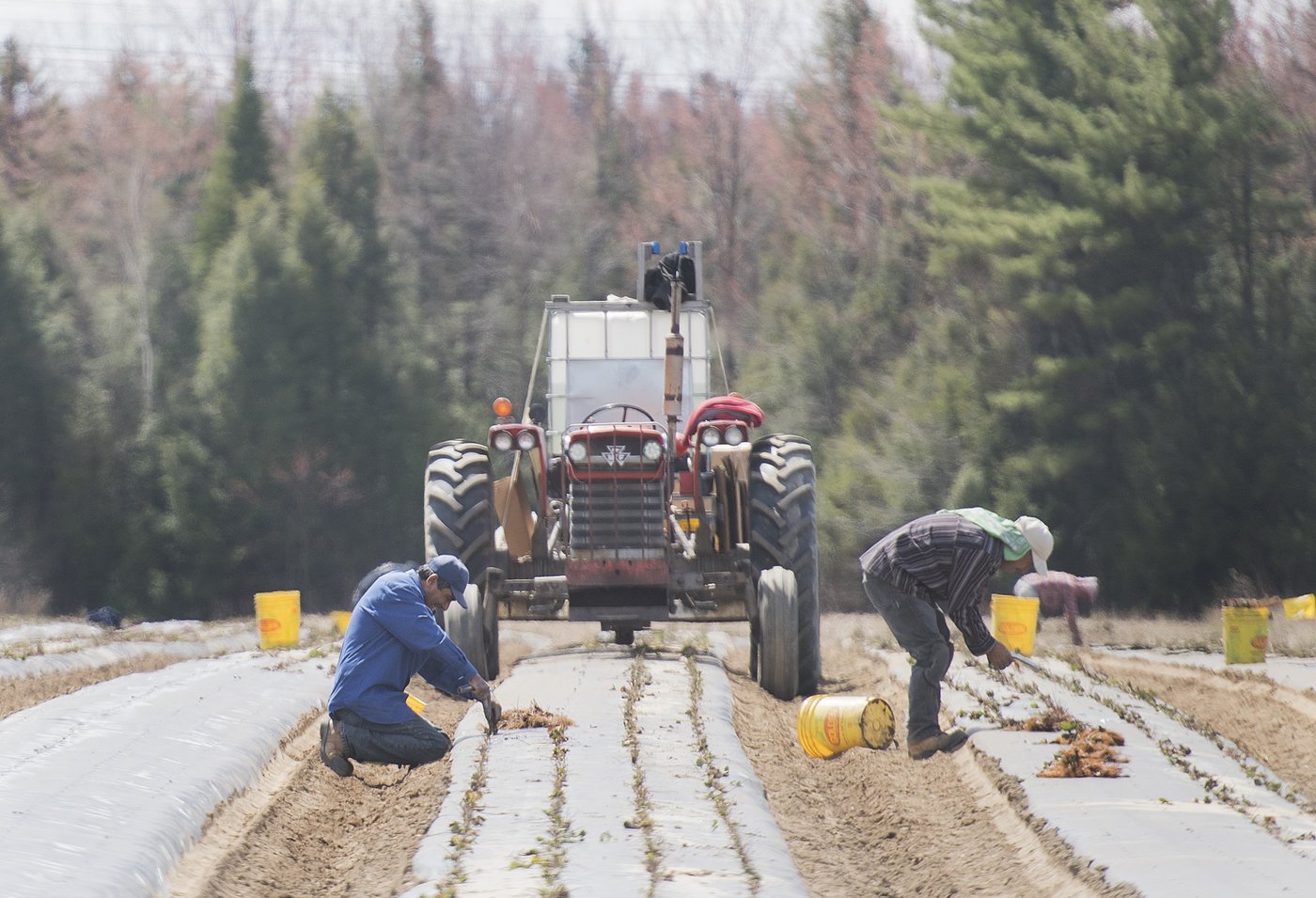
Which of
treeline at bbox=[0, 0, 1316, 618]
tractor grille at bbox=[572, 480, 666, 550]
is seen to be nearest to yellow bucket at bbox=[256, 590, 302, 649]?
tractor grille at bbox=[572, 480, 666, 550]

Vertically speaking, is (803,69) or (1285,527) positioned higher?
(803,69)

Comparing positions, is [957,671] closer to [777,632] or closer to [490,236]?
[777,632]

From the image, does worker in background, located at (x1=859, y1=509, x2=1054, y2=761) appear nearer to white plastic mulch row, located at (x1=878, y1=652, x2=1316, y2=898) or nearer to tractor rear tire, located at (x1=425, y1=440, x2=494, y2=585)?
white plastic mulch row, located at (x1=878, y1=652, x2=1316, y2=898)

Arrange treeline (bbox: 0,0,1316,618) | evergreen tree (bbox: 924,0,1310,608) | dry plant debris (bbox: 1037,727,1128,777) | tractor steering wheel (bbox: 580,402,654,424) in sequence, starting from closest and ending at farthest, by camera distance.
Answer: dry plant debris (bbox: 1037,727,1128,777) < tractor steering wheel (bbox: 580,402,654,424) < evergreen tree (bbox: 924,0,1310,608) < treeline (bbox: 0,0,1316,618)

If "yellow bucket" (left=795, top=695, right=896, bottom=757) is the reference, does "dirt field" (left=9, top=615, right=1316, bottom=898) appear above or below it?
below

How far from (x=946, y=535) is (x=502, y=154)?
4180cm

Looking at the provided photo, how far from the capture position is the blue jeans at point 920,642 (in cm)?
898

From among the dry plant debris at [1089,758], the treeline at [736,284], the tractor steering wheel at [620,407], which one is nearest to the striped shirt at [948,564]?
the dry plant debris at [1089,758]

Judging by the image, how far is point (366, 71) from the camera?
5147 centimetres

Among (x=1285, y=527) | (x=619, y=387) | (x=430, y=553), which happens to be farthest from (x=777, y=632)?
(x=1285, y=527)

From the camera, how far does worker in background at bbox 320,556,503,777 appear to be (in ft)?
27.4

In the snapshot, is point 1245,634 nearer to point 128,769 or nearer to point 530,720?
point 530,720

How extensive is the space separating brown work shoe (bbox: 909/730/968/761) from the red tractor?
7.11ft

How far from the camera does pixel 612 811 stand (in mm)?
7348
